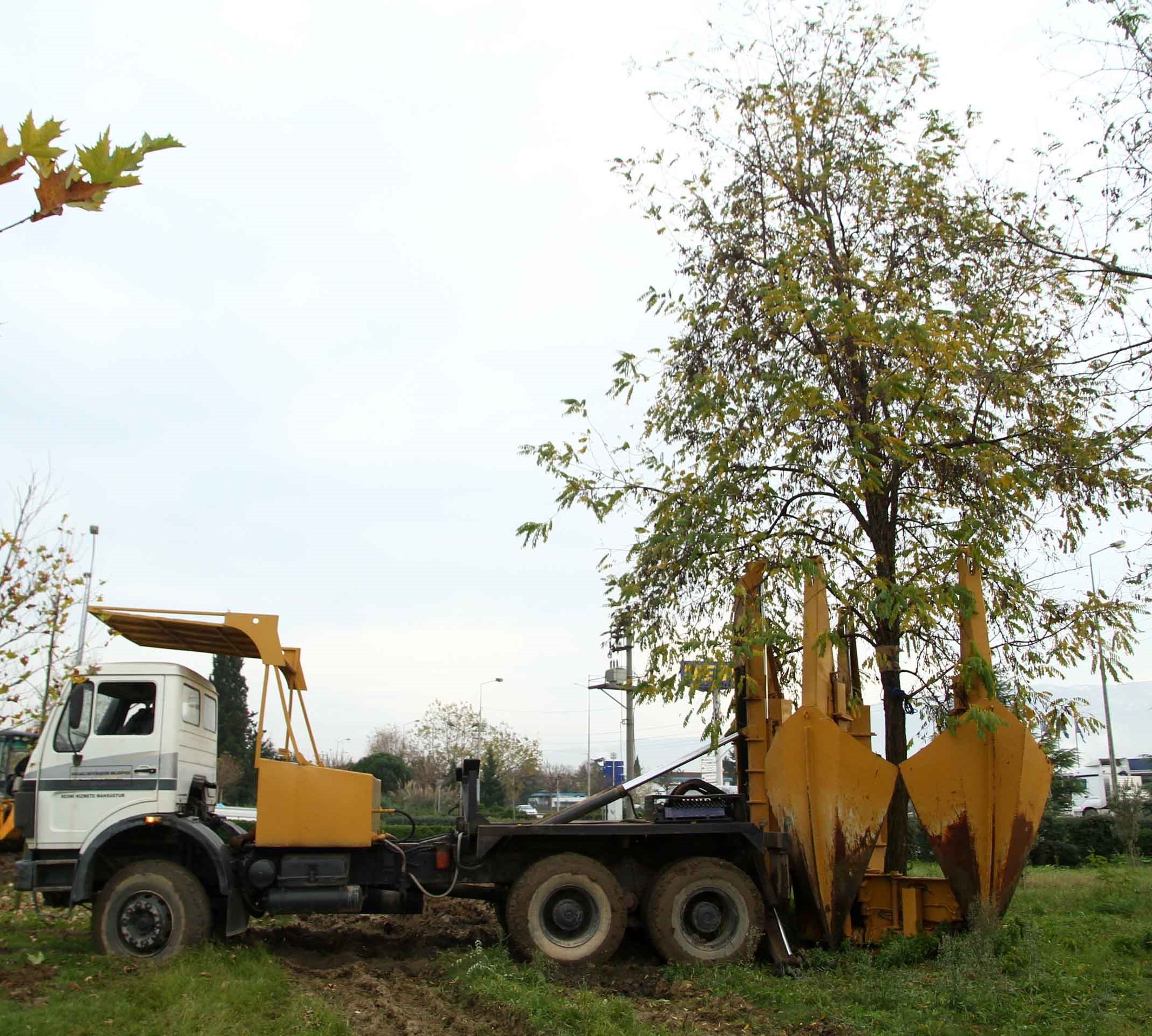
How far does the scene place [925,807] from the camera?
34.9ft

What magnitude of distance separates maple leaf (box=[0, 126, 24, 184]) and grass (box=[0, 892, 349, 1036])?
6.67 metres

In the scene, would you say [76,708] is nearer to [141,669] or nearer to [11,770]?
[141,669]

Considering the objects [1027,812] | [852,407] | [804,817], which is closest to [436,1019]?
[804,817]

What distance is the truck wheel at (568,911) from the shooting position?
10.7 m

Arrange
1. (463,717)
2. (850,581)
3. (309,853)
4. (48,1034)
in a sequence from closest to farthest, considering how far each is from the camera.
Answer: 1. (48,1034)
2. (309,853)
3. (850,581)
4. (463,717)

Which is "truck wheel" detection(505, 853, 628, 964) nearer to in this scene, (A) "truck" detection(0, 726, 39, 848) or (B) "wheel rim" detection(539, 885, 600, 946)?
(B) "wheel rim" detection(539, 885, 600, 946)

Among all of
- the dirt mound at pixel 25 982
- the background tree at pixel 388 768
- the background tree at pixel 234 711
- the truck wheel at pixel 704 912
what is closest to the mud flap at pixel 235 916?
the dirt mound at pixel 25 982

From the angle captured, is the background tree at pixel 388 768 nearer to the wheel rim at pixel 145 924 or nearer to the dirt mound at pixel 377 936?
the dirt mound at pixel 377 936

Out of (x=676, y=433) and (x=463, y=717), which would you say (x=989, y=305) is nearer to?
(x=676, y=433)

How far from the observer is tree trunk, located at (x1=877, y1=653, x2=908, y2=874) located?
529 inches

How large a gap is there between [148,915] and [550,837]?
157 inches

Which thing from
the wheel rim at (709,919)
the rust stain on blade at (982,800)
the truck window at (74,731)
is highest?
the truck window at (74,731)

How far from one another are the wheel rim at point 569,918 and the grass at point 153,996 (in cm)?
262

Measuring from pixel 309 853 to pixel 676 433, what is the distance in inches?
252
